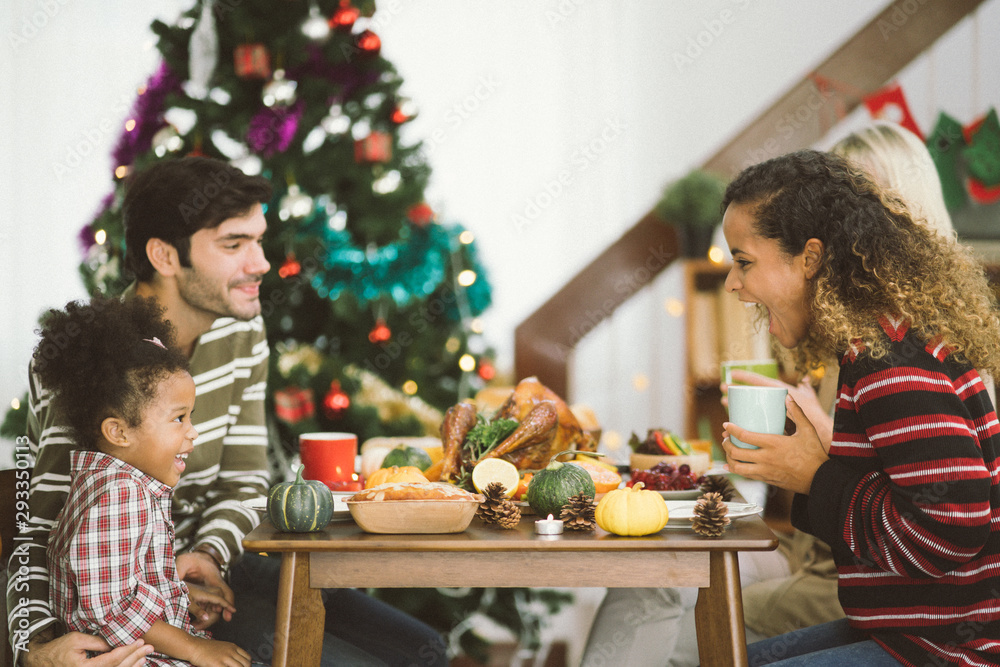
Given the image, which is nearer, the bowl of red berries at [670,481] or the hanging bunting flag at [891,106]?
the bowl of red berries at [670,481]

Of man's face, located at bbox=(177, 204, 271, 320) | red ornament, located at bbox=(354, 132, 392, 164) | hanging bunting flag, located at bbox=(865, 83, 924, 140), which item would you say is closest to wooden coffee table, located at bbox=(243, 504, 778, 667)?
man's face, located at bbox=(177, 204, 271, 320)

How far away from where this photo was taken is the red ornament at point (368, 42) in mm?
2959

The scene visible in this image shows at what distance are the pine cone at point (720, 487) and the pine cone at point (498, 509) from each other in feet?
1.46

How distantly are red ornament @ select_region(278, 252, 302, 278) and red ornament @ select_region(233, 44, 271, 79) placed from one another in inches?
25.5

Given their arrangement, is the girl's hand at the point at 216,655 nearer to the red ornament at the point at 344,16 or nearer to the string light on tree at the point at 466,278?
the string light on tree at the point at 466,278

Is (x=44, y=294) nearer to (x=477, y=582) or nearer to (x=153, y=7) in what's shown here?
(x=153, y=7)

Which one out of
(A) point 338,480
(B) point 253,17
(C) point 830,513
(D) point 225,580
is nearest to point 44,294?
(B) point 253,17

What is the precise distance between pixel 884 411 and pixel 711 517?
326 mm

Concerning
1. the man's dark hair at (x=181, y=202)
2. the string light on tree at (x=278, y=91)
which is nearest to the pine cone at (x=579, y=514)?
the man's dark hair at (x=181, y=202)

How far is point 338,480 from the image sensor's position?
70.2 inches

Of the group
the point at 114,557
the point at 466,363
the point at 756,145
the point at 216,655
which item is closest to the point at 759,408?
the point at 216,655

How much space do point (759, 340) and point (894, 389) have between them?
2.29 meters

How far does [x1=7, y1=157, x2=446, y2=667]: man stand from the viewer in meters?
1.91

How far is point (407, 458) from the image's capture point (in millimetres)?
1775
